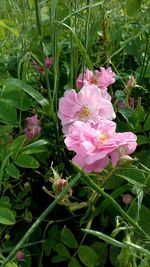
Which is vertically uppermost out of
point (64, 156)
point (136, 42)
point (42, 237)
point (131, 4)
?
point (131, 4)

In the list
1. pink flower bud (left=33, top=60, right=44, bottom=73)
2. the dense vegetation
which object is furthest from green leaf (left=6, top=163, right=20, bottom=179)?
pink flower bud (left=33, top=60, right=44, bottom=73)

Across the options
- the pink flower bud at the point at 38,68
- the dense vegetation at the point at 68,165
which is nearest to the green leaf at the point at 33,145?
the dense vegetation at the point at 68,165

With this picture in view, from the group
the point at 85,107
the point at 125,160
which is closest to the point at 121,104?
the point at 85,107

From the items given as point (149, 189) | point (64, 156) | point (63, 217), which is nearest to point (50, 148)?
point (64, 156)

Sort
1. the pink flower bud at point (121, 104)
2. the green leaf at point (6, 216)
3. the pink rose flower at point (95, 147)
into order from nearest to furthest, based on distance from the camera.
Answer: the pink rose flower at point (95, 147), the green leaf at point (6, 216), the pink flower bud at point (121, 104)

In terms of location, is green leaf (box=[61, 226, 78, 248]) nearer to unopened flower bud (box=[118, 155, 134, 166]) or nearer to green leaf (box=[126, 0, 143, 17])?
unopened flower bud (box=[118, 155, 134, 166])

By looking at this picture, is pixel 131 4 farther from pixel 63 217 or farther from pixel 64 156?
pixel 63 217

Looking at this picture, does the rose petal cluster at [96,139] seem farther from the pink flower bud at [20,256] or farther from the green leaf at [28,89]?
the pink flower bud at [20,256]
